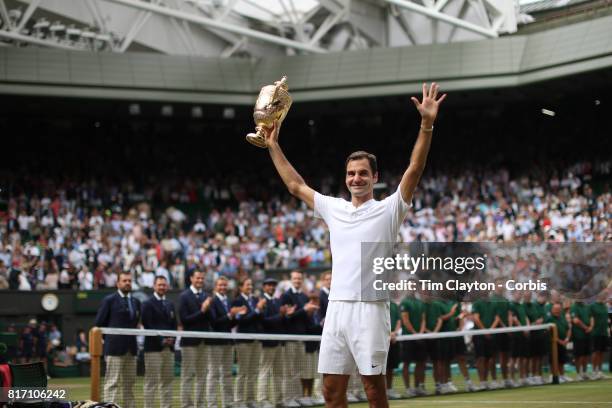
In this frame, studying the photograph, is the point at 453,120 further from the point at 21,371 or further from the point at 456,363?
the point at 21,371

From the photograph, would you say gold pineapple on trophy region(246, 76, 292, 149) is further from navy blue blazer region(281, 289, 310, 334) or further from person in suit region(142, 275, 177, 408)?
navy blue blazer region(281, 289, 310, 334)

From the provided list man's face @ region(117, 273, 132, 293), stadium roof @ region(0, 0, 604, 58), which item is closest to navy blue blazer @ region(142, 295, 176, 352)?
man's face @ region(117, 273, 132, 293)

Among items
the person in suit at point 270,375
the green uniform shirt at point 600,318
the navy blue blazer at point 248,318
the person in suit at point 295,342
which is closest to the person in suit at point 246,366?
the navy blue blazer at point 248,318

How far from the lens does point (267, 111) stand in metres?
6.32

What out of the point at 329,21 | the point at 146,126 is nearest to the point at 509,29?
the point at 329,21

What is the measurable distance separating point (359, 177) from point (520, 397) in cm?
1039

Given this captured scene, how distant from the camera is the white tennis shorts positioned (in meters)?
5.76

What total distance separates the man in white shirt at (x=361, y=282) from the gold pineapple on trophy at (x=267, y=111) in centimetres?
63

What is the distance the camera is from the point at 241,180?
38875mm

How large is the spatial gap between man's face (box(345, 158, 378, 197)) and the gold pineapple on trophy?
625mm

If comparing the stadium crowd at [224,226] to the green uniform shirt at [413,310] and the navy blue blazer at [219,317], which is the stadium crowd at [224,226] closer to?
the green uniform shirt at [413,310]

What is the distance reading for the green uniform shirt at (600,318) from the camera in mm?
20391

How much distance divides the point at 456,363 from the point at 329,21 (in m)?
20.1

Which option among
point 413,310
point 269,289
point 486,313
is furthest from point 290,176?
point 486,313
